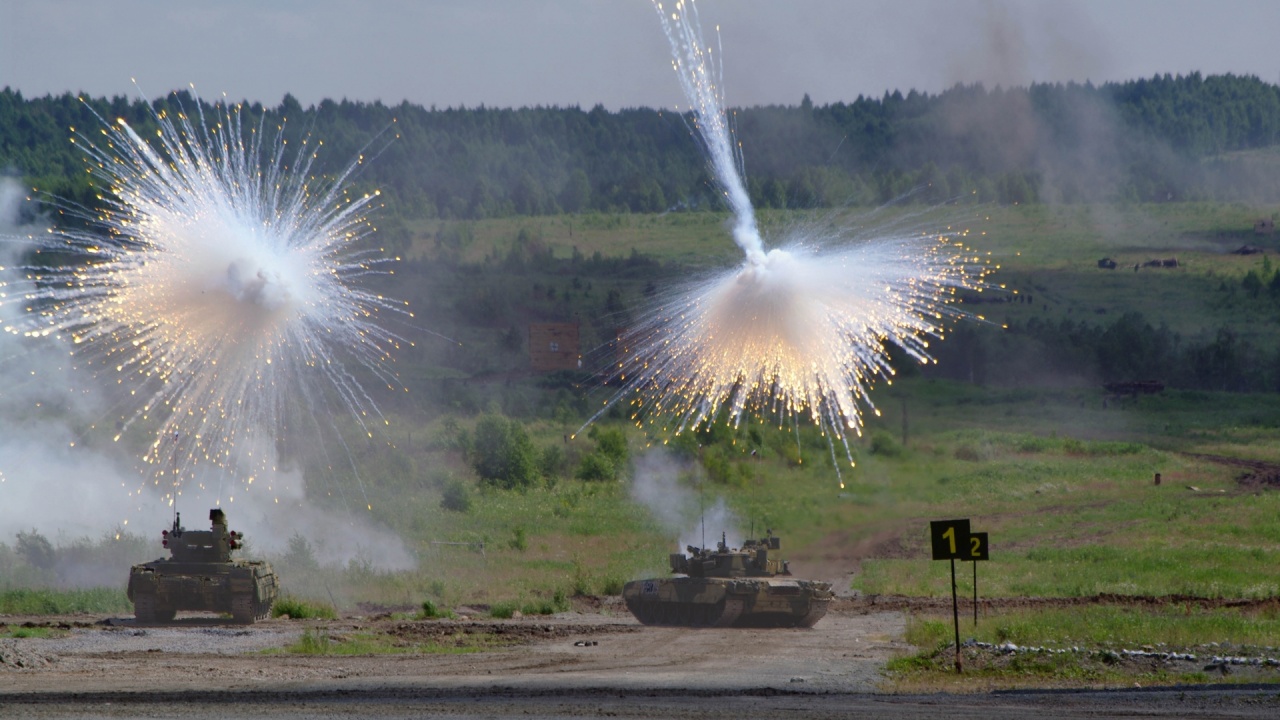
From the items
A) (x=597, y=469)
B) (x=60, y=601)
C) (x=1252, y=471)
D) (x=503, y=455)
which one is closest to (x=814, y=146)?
(x=1252, y=471)

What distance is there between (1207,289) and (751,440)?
249ft

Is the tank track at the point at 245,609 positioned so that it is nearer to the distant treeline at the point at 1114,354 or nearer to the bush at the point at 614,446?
the bush at the point at 614,446

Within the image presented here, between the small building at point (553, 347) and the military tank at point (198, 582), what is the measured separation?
152 feet

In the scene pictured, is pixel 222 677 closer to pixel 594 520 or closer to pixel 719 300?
pixel 719 300

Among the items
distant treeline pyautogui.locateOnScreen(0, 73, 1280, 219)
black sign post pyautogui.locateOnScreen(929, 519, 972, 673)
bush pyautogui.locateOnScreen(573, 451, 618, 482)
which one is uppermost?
distant treeline pyautogui.locateOnScreen(0, 73, 1280, 219)

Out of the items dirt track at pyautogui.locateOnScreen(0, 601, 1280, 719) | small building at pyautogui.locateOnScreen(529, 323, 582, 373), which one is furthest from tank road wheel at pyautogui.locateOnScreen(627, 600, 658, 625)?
small building at pyautogui.locateOnScreen(529, 323, 582, 373)

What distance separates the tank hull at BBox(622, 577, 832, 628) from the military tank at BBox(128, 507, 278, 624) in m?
8.32

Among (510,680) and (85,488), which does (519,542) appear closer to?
(85,488)

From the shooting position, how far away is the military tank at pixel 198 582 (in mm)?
31594

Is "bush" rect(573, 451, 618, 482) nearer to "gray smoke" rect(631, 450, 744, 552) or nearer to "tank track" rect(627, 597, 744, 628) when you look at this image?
"gray smoke" rect(631, 450, 744, 552)

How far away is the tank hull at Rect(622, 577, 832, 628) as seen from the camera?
32562 mm

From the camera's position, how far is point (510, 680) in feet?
75.3

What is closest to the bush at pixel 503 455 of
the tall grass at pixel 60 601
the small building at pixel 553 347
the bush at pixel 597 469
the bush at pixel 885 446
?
the bush at pixel 597 469

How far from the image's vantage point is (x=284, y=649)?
27.0 m
